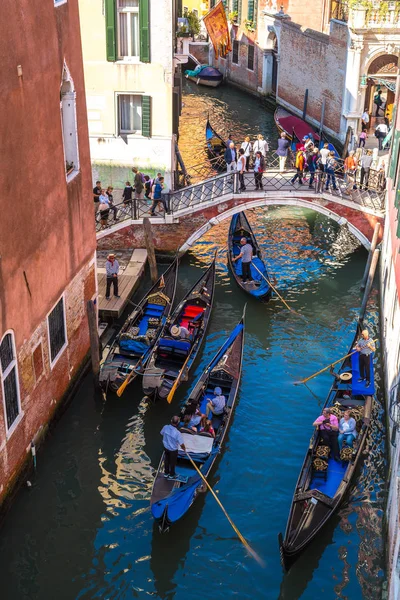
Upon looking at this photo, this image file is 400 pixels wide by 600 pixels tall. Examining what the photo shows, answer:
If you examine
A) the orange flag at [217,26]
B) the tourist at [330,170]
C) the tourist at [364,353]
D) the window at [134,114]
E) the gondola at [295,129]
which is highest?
the orange flag at [217,26]

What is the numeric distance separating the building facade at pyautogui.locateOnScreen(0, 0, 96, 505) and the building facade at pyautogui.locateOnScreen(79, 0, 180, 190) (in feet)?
19.0

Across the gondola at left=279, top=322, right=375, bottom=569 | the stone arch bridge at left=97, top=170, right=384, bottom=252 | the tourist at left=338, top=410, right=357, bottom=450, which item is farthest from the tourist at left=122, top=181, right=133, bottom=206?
the tourist at left=338, top=410, right=357, bottom=450

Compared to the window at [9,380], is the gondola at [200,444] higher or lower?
lower

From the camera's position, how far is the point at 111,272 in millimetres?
15242

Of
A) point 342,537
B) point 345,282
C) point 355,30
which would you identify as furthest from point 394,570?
point 355,30

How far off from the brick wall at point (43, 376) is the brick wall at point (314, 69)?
49.6ft

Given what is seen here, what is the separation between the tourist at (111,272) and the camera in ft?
49.6

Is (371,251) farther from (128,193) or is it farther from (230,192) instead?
(128,193)

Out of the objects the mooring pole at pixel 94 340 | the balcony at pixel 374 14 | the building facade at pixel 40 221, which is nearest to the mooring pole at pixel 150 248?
the building facade at pixel 40 221

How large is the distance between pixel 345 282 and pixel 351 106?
8814 mm

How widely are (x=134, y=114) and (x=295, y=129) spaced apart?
8929mm

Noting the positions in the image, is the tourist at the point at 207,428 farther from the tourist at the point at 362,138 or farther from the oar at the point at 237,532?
the tourist at the point at 362,138

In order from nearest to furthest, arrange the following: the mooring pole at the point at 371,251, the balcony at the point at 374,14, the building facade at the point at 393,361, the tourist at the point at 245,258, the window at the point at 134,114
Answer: the building facade at the point at 393,361 → the tourist at the point at 245,258 → the mooring pole at the point at 371,251 → the window at the point at 134,114 → the balcony at the point at 374,14

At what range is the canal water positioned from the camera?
9430 mm
